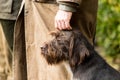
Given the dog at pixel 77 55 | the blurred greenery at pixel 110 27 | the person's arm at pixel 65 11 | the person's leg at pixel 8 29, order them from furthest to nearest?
the blurred greenery at pixel 110 27 → the person's leg at pixel 8 29 → the dog at pixel 77 55 → the person's arm at pixel 65 11

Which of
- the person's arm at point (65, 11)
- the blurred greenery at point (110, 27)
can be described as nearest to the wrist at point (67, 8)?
the person's arm at point (65, 11)

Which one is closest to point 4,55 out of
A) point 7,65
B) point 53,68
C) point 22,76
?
point 7,65

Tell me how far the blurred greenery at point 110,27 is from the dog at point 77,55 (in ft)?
12.1

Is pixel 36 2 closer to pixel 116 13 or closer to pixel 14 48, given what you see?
pixel 14 48

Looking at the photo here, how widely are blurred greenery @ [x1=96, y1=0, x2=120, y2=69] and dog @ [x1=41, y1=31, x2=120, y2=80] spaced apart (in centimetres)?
370

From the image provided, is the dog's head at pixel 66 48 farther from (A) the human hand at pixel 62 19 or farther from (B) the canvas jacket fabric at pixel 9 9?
(B) the canvas jacket fabric at pixel 9 9

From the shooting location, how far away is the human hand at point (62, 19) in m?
5.37

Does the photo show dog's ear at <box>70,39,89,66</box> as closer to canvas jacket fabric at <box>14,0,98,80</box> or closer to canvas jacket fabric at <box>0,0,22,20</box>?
canvas jacket fabric at <box>14,0,98,80</box>

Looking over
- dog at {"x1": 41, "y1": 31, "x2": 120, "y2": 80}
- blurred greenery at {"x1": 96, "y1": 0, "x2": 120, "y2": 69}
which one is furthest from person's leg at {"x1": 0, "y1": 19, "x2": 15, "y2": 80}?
blurred greenery at {"x1": 96, "y1": 0, "x2": 120, "y2": 69}

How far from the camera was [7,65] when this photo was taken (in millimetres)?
6676

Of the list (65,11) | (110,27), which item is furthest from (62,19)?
(110,27)

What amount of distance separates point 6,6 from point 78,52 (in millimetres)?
946

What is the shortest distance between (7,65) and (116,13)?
11.5 feet

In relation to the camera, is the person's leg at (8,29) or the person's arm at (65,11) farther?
the person's leg at (8,29)
